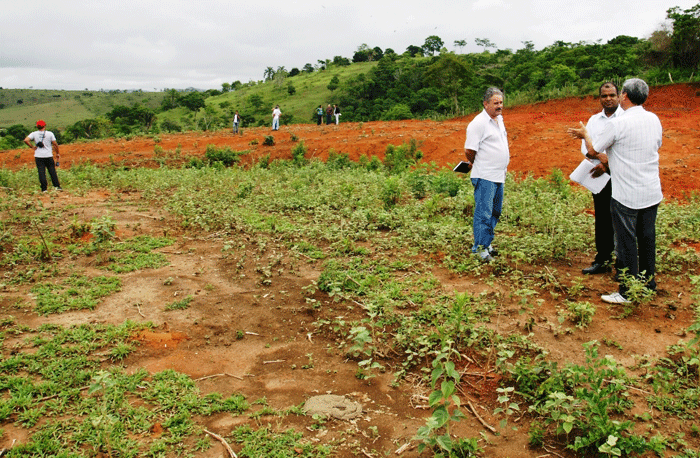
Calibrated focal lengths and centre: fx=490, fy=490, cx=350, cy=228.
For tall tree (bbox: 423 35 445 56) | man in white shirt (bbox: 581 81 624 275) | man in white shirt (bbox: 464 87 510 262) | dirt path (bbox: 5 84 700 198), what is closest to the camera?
man in white shirt (bbox: 581 81 624 275)

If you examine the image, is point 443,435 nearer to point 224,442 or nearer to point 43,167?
point 224,442

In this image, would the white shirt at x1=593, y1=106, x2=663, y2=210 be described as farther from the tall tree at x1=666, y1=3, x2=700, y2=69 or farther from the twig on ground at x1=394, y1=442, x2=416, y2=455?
the tall tree at x1=666, y1=3, x2=700, y2=69

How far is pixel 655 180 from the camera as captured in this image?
3932 millimetres

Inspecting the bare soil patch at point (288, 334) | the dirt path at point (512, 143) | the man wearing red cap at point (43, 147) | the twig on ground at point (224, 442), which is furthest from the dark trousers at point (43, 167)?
the twig on ground at point (224, 442)

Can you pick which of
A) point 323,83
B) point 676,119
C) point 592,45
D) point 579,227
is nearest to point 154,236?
point 579,227

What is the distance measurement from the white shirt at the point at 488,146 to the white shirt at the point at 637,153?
3.73 ft

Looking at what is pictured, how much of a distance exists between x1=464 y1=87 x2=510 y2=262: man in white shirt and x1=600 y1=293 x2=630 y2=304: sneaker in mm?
1123

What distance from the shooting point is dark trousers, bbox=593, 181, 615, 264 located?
4617 millimetres

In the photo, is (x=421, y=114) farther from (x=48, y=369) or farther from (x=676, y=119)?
(x=48, y=369)

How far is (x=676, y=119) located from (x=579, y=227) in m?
11.8

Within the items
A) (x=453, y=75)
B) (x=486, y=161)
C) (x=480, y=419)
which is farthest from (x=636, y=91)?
(x=453, y=75)

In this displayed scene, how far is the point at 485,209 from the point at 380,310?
172 cm

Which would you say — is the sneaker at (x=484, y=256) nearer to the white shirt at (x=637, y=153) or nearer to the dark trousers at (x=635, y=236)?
the dark trousers at (x=635, y=236)

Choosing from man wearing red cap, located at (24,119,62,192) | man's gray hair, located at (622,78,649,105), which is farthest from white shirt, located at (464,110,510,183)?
man wearing red cap, located at (24,119,62,192)
